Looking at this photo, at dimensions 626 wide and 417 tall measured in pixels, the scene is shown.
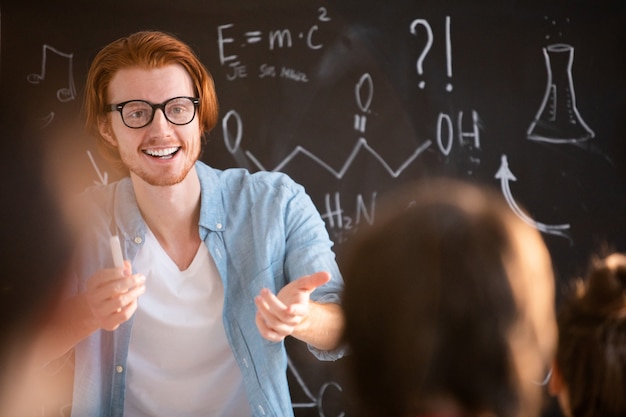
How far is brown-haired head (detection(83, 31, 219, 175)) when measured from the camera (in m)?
2.05

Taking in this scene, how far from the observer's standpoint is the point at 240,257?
6.61 ft

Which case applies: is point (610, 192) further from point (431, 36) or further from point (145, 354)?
point (145, 354)

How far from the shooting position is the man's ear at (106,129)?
2.13 metres

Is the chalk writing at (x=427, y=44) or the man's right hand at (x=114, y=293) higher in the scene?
the chalk writing at (x=427, y=44)

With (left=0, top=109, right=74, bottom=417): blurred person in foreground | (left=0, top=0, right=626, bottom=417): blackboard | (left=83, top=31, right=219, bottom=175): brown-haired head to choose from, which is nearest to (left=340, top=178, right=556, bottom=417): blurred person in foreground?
(left=83, top=31, right=219, bottom=175): brown-haired head

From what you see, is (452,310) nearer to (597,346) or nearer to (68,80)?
(597,346)

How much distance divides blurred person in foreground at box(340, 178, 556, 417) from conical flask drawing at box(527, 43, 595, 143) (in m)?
1.87

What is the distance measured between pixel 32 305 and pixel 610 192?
2.07m

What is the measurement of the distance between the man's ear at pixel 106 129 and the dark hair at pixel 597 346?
57.7 inches

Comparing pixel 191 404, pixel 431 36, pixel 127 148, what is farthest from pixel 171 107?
pixel 431 36

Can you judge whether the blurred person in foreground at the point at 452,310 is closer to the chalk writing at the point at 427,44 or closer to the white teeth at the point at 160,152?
the white teeth at the point at 160,152

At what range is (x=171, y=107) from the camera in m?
2.04

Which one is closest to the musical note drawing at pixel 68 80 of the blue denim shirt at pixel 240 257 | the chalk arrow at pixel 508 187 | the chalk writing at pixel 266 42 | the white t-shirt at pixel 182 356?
the chalk writing at pixel 266 42

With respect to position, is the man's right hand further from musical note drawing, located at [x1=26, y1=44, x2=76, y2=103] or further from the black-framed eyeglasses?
musical note drawing, located at [x1=26, y1=44, x2=76, y2=103]
